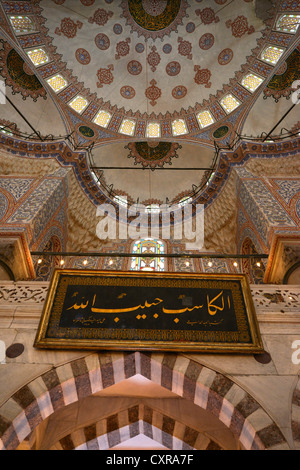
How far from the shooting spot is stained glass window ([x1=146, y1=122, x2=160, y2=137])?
9055 mm

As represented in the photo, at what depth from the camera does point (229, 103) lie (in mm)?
8375

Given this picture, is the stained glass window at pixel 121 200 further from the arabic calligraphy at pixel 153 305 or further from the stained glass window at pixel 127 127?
the arabic calligraphy at pixel 153 305

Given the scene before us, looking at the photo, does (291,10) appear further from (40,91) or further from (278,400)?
(278,400)

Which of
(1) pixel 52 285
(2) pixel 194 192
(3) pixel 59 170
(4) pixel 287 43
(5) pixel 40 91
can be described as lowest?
(1) pixel 52 285

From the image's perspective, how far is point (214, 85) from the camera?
28.5 feet

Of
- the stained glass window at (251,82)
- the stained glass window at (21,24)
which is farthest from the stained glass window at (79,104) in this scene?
the stained glass window at (251,82)

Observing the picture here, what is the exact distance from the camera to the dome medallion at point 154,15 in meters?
8.50

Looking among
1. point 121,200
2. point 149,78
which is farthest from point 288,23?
point 121,200

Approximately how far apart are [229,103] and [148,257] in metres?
4.66

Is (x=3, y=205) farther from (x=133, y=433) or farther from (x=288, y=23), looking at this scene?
(x=288, y=23)

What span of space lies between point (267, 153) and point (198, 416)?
5255 mm

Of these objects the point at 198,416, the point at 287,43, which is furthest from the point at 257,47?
the point at 198,416

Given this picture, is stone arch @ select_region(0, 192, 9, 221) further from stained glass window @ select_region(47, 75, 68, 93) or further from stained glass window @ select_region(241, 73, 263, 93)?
stained glass window @ select_region(241, 73, 263, 93)

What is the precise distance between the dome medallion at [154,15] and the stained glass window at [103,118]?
2.45 meters
